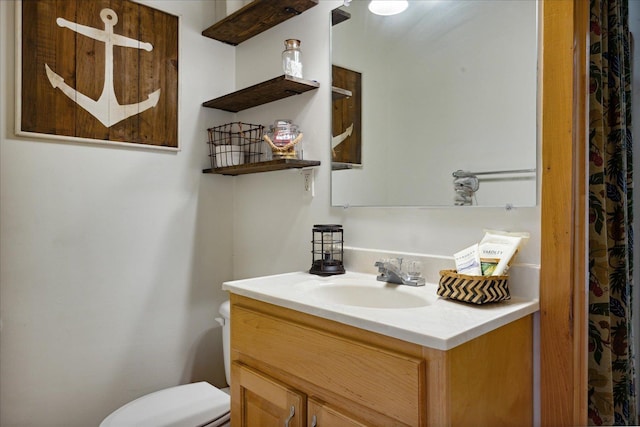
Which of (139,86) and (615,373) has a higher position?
(139,86)

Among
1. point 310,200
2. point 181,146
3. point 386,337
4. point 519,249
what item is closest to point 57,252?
point 181,146

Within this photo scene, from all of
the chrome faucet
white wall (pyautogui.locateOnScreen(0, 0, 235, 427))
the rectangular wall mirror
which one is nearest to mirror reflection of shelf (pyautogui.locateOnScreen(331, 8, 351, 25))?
the rectangular wall mirror

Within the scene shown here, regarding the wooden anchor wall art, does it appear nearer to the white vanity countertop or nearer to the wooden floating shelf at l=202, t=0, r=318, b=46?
the wooden floating shelf at l=202, t=0, r=318, b=46

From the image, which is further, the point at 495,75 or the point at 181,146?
the point at 181,146

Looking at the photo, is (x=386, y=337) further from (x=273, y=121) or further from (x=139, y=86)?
(x=139, y=86)

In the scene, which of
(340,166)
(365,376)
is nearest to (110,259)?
(340,166)

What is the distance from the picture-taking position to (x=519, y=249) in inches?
47.1

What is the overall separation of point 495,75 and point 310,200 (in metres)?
0.86

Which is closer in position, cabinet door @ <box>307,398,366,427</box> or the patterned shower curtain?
cabinet door @ <box>307,398,366,427</box>

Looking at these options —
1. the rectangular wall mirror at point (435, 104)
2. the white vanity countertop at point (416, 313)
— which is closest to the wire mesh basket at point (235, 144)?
the rectangular wall mirror at point (435, 104)

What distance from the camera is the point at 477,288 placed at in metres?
1.10

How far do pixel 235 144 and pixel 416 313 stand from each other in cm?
143

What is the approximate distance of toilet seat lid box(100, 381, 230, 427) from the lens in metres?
1.50

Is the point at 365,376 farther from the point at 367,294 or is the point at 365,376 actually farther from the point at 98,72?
the point at 98,72
